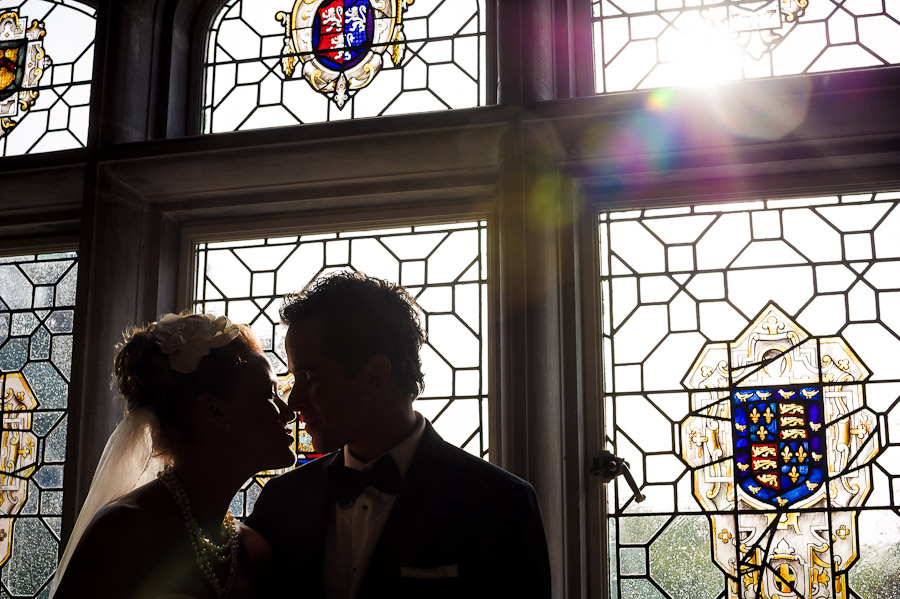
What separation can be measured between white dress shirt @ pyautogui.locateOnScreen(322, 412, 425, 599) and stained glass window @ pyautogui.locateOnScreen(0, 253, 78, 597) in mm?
1356

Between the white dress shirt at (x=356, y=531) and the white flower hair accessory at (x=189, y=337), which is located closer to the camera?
the white dress shirt at (x=356, y=531)

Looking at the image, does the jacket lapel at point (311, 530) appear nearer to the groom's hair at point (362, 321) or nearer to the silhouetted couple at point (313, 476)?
the silhouetted couple at point (313, 476)

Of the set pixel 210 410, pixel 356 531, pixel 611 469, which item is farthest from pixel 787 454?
pixel 210 410

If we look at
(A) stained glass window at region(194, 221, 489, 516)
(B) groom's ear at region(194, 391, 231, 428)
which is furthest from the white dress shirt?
(A) stained glass window at region(194, 221, 489, 516)

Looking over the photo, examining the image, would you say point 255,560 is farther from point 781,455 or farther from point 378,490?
point 781,455

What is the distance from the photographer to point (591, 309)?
9.29 feet

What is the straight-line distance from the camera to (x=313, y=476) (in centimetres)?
228

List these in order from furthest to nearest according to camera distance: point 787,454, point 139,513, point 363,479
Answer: point 787,454 < point 363,479 < point 139,513

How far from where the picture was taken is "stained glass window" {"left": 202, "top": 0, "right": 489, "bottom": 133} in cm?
310

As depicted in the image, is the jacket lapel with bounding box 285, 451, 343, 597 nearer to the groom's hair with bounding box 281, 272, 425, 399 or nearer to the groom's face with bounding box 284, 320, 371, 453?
the groom's face with bounding box 284, 320, 371, 453

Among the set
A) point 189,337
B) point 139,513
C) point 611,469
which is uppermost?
point 189,337

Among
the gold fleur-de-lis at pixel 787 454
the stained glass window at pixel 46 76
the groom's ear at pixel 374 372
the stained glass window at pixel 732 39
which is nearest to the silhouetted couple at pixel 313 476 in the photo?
the groom's ear at pixel 374 372

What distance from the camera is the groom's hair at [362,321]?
2213 mm

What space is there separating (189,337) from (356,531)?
1.86 ft
